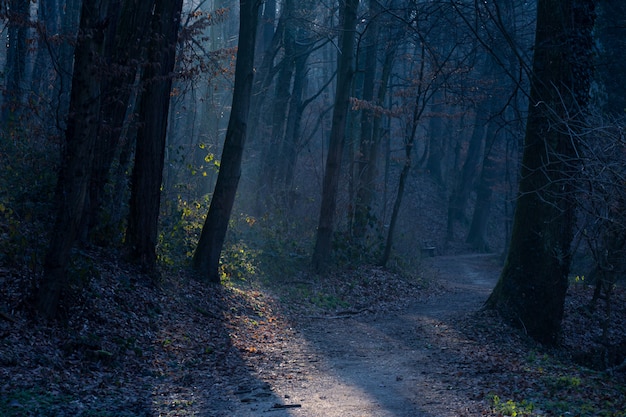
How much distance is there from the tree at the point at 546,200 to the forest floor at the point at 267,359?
58 cm

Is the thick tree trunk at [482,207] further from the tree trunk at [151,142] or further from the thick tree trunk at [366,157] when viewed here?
the tree trunk at [151,142]

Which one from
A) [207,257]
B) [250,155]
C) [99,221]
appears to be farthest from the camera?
A: [250,155]

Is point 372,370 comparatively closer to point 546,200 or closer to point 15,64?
point 546,200

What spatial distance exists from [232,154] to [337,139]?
4.57 meters

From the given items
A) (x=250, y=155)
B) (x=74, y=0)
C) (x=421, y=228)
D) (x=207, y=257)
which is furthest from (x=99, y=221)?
(x=421, y=228)

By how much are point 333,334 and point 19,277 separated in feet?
19.2

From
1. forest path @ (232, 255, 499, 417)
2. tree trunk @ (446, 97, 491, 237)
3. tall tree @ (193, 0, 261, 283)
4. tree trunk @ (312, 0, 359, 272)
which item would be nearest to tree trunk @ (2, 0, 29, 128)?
tall tree @ (193, 0, 261, 283)

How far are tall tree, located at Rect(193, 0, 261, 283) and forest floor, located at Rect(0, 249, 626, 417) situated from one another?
2.78ft

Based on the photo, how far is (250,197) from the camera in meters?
23.8

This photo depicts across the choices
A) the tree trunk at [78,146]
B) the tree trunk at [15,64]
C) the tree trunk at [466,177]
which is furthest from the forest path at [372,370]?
the tree trunk at [466,177]

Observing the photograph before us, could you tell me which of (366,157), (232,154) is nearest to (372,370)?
(232,154)

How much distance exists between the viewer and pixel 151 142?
11.3m

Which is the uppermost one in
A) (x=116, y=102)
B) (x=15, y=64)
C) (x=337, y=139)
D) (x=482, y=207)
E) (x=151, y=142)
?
(x=15, y=64)

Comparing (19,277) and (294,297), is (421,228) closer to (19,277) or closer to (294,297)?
(294,297)
